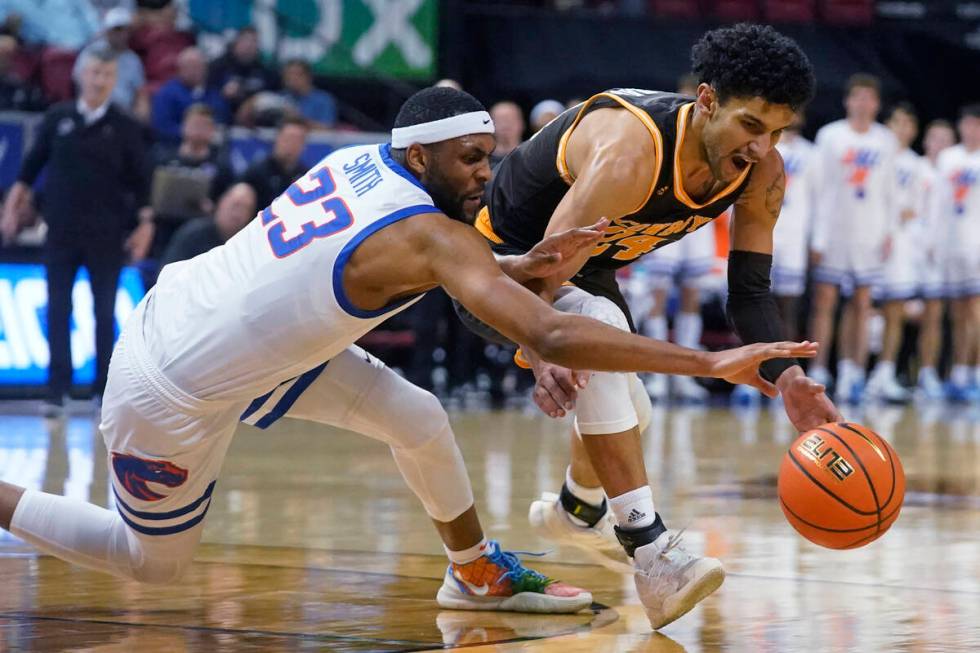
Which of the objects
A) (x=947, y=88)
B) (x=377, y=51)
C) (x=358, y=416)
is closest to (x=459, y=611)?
(x=358, y=416)

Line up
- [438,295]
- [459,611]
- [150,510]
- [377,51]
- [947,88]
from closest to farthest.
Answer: [150,510] → [459,611] → [438,295] → [377,51] → [947,88]

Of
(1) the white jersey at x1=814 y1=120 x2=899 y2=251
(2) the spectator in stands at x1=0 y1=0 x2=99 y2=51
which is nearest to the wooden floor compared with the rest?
(1) the white jersey at x1=814 y1=120 x2=899 y2=251

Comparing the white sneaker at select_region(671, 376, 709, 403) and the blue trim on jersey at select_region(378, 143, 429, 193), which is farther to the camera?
the white sneaker at select_region(671, 376, 709, 403)

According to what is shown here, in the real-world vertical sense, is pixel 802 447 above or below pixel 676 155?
below

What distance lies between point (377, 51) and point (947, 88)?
21.4 ft

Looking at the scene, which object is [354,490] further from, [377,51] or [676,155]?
[377,51]

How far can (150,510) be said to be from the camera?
4.47m

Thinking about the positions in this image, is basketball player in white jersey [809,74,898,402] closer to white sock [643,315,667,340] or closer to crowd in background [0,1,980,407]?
crowd in background [0,1,980,407]

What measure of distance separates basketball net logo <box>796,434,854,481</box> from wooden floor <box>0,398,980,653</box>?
0.42m

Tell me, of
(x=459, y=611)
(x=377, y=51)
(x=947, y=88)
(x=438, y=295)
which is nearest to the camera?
(x=459, y=611)

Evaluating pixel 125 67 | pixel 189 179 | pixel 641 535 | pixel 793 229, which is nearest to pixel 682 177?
pixel 641 535

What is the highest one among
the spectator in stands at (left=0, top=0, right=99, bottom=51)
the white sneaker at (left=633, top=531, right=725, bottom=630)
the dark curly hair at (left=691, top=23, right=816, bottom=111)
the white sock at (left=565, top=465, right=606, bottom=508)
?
the dark curly hair at (left=691, top=23, right=816, bottom=111)

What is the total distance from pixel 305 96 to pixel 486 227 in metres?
8.89

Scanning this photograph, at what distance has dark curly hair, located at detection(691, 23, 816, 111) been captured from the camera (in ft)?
14.9
